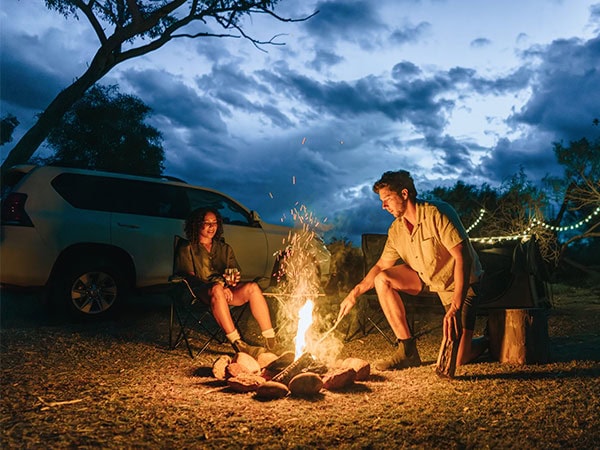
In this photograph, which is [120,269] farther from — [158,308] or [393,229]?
[393,229]

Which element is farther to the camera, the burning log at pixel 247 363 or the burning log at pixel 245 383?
the burning log at pixel 247 363

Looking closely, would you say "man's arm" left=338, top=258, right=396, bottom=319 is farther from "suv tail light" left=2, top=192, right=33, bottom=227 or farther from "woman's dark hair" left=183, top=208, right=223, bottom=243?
A: "suv tail light" left=2, top=192, right=33, bottom=227

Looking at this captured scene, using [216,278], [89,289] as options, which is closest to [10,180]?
[89,289]

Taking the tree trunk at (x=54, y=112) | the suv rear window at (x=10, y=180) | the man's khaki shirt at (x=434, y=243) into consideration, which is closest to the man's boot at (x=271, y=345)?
the man's khaki shirt at (x=434, y=243)

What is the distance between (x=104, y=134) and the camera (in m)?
14.7

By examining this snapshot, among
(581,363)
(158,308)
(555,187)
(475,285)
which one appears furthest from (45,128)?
(555,187)

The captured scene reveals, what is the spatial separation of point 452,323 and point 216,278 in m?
2.07

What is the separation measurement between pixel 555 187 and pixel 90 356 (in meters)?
10.2

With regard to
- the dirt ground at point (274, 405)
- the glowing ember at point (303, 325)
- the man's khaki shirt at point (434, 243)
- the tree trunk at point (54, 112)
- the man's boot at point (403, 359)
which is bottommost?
the dirt ground at point (274, 405)

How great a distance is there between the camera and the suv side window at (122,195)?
6250mm

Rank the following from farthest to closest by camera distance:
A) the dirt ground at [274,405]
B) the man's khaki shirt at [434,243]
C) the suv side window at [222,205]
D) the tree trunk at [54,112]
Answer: the tree trunk at [54,112], the suv side window at [222,205], the man's khaki shirt at [434,243], the dirt ground at [274,405]

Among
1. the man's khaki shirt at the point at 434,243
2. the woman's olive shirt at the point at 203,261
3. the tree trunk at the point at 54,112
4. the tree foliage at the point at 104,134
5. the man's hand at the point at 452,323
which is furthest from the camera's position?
the tree foliage at the point at 104,134

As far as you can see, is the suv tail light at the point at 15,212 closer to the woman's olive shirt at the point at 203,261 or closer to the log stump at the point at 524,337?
the woman's olive shirt at the point at 203,261

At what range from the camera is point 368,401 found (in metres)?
3.27
